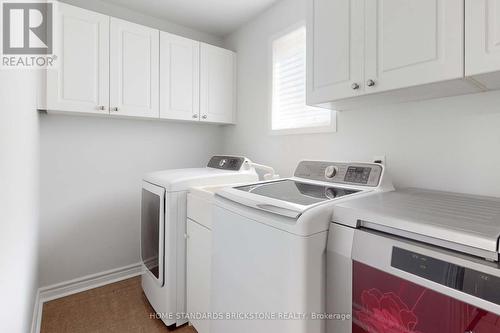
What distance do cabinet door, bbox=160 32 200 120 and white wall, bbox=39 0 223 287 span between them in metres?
0.34

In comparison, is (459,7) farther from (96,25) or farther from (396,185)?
(96,25)

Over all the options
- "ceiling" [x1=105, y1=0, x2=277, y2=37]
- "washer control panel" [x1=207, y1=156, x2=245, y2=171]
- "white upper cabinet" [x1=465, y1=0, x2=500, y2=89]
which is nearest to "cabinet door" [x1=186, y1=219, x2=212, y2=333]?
"washer control panel" [x1=207, y1=156, x2=245, y2=171]

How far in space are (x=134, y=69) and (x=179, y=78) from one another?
1.28 feet

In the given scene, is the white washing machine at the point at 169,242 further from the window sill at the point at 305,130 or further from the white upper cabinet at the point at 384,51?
the white upper cabinet at the point at 384,51

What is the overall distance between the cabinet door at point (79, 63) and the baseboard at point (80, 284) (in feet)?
4.81

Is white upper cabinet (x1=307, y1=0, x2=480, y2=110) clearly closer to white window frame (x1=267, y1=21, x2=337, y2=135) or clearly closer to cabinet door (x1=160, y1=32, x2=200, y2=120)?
white window frame (x1=267, y1=21, x2=337, y2=135)

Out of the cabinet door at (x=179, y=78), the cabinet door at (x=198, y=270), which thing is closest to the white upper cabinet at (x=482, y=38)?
the cabinet door at (x=198, y=270)

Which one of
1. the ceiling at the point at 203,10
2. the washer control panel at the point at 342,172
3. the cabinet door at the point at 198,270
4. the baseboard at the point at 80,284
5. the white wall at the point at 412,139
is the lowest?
the baseboard at the point at 80,284

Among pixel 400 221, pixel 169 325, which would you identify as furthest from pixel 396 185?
pixel 169 325

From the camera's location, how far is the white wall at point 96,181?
2121 millimetres

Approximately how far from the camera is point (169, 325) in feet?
5.78

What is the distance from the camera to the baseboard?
2.03 metres

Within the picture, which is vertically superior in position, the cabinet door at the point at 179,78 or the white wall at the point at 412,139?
the cabinet door at the point at 179,78

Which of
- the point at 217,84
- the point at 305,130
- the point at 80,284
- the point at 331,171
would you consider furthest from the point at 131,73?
the point at 80,284
